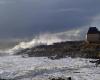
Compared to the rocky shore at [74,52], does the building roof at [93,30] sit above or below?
above

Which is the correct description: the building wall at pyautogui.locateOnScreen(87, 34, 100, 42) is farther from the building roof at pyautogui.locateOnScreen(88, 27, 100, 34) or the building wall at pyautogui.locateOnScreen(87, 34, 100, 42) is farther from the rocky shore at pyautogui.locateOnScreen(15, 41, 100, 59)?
the rocky shore at pyautogui.locateOnScreen(15, 41, 100, 59)

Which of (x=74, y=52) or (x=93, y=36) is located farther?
(x=93, y=36)

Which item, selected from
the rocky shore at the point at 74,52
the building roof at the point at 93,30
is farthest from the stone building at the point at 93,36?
the rocky shore at the point at 74,52

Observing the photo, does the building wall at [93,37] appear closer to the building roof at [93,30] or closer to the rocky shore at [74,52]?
the building roof at [93,30]

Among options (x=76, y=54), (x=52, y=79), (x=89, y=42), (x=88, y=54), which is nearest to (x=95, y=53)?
(x=88, y=54)

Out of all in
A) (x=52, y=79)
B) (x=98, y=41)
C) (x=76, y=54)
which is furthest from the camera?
(x=98, y=41)

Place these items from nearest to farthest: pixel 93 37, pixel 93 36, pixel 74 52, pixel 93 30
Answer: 1. pixel 74 52
2. pixel 93 37
3. pixel 93 36
4. pixel 93 30

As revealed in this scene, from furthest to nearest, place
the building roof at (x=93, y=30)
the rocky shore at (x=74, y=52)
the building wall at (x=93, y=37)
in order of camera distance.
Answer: the building roof at (x=93, y=30)
the building wall at (x=93, y=37)
the rocky shore at (x=74, y=52)

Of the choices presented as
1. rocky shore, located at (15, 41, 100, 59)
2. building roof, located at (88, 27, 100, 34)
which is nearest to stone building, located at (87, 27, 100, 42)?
building roof, located at (88, 27, 100, 34)

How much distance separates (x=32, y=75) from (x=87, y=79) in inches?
328

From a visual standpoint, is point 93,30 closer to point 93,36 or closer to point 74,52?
point 93,36

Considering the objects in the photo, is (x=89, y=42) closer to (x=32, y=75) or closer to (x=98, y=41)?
(x=98, y=41)

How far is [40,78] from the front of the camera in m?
40.6

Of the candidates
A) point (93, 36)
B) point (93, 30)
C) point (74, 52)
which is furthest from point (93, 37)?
point (74, 52)
